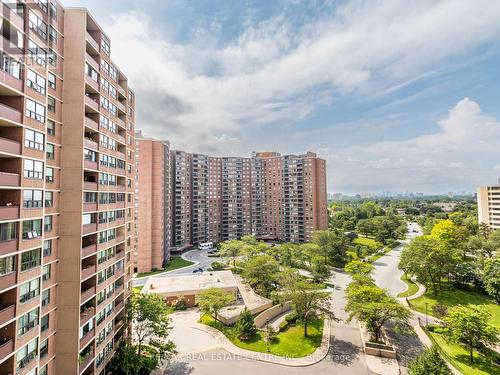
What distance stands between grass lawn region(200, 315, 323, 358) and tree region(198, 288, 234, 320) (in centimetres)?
190

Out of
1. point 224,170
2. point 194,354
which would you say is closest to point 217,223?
point 224,170

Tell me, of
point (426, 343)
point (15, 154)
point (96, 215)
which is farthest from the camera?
point (426, 343)

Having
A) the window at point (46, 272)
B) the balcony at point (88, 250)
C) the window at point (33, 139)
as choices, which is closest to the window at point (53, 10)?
the window at point (33, 139)

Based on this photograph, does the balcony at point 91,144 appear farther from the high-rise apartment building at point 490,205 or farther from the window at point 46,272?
the high-rise apartment building at point 490,205

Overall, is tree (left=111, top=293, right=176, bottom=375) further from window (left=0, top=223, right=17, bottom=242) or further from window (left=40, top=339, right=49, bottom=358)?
window (left=0, top=223, right=17, bottom=242)

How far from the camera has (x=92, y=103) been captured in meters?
21.3

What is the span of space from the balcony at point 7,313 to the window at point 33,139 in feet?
29.1

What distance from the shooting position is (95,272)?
2109cm

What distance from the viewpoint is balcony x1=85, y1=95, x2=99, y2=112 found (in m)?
20.6

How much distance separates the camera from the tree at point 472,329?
25734mm

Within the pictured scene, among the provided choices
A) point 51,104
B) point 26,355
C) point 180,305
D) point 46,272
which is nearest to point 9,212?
point 46,272

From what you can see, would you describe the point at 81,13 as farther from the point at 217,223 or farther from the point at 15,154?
the point at 217,223

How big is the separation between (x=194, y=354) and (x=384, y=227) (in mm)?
82894

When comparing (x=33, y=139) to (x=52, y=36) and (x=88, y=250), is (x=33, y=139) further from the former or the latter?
(x=88, y=250)
